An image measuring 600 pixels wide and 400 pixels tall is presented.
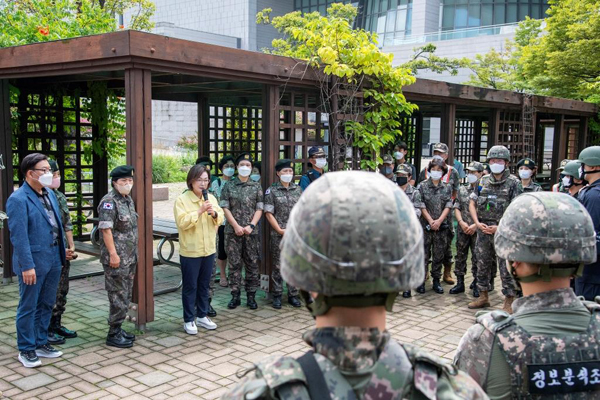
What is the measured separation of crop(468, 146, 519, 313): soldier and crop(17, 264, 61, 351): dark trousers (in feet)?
15.6

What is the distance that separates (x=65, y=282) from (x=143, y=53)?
7.92ft

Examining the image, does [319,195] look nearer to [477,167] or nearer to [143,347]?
[143,347]

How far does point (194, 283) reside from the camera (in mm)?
5992

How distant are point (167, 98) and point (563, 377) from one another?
9018 mm

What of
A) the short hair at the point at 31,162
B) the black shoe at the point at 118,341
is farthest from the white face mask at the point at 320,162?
the short hair at the point at 31,162

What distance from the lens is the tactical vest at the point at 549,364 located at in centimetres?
203

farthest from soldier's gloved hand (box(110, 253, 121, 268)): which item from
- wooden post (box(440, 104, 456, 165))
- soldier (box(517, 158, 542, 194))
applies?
wooden post (box(440, 104, 456, 165))

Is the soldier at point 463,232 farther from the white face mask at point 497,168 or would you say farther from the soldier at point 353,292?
the soldier at point 353,292

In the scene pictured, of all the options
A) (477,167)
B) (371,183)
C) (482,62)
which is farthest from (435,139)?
(371,183)

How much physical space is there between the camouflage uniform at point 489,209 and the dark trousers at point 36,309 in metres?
Answer: 4.80

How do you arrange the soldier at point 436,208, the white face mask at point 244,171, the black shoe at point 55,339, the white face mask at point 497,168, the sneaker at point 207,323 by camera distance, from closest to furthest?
the black shoe at point 55,339 → the sneaker at point 207,323 → the white face mask at point 244,171 → the white face mask at point 497,168 → the soldier at point 436,208

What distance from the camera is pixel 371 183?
1.54m

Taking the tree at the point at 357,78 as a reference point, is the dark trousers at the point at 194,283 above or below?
below

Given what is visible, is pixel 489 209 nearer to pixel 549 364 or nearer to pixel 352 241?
pixel 549 364
